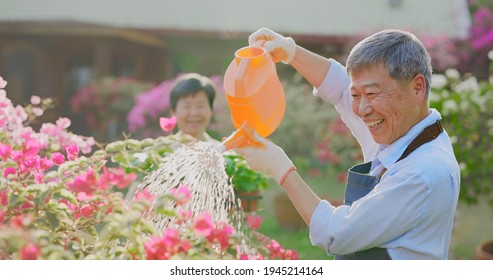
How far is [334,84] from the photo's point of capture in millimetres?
2406

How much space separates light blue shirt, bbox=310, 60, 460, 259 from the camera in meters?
1.71

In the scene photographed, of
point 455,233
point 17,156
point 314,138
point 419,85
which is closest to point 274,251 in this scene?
point 419,85

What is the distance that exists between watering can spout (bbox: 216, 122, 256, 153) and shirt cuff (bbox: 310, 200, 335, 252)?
1.12ft

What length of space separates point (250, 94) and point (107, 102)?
9479 millimetres

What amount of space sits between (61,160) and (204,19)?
10.9 metres

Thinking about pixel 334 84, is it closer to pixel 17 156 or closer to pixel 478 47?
pixel 17 156

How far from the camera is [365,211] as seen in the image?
172 centimetres

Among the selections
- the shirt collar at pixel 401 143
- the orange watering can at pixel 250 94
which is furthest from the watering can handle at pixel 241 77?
the shirt collar at pixel 401 143

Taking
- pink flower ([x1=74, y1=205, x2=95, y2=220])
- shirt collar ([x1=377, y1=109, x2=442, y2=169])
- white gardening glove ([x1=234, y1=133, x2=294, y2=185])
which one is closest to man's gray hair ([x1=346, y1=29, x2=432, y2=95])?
shirt collar ([x1=377, y1=109, x2=442, y2=169])

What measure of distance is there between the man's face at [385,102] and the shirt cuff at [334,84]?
0.50 m

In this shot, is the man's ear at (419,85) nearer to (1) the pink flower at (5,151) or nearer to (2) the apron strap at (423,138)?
(2) the apron strap at (423,138)

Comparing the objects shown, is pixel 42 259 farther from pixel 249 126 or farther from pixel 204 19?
pixel 204 19

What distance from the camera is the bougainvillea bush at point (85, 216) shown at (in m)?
1.59

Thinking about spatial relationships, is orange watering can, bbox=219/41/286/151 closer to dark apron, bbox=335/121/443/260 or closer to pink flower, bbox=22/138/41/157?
dark apron, bbox=335/121/443/260
